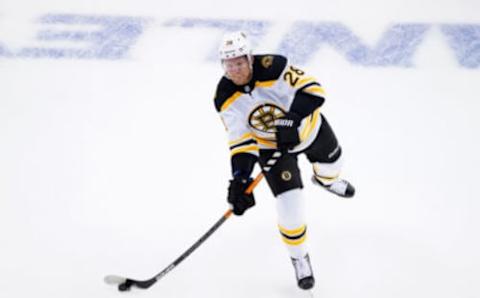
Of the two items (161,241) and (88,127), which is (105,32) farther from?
(161,241)

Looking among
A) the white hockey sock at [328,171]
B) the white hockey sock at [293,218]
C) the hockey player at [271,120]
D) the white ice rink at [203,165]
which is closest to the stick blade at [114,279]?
the white ice rink at [203,165]

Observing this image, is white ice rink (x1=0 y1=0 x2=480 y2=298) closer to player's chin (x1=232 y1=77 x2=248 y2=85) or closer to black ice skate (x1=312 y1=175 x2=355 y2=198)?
black ice skate (x1=312 y1=175 x2=355 y2=198)

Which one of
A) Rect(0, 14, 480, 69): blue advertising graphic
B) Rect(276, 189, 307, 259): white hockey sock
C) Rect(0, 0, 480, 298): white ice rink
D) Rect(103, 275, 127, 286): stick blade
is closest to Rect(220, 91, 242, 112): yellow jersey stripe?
Rect(276, 189, 307, 259): white hockey sock

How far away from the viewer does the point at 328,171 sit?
334 centimetres

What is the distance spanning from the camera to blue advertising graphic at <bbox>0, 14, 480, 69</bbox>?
457 cm

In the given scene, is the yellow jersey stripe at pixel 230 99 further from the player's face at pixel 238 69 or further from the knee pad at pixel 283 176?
the knee pad at pixel 283 176

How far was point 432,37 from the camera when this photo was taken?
4680mm

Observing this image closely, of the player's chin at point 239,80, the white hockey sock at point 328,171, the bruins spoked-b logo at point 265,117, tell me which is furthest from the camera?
the white hockey sock at point 328,171

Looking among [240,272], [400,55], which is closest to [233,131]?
[240,272]

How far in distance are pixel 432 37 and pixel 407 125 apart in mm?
1102

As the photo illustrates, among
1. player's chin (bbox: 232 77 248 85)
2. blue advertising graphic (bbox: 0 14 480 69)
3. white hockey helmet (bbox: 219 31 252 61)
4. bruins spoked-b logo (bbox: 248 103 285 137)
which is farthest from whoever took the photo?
blue advertising graphic (bbox: 0 14 480 69)

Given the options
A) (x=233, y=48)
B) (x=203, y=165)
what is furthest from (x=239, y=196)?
(x=203, y=165)

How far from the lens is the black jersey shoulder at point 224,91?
8.98 ft

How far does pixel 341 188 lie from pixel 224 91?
3.66 feet
